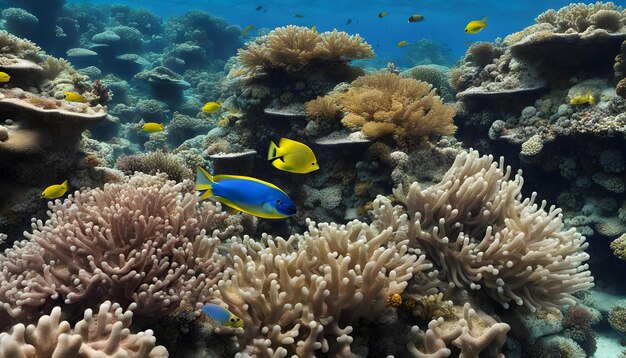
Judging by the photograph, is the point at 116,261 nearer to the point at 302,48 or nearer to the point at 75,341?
the point at 75,341

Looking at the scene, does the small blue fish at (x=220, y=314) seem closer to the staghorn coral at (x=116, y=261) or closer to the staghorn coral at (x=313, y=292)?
the staghorn coral at (x=313, y=292)

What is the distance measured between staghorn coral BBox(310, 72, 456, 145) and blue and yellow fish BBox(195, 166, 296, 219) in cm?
316

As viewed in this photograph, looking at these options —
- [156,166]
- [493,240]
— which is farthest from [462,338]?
[156,166]

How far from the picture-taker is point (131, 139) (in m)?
15.6

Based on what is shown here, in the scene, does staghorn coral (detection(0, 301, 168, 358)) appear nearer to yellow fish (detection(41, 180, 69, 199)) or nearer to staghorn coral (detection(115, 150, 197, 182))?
yellow fish (detection(41, 180, 69, 199))

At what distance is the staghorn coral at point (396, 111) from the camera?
5559 mm

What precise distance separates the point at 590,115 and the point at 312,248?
244 inches

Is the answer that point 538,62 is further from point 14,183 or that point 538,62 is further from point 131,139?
point 131,139

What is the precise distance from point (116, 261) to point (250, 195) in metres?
1.28

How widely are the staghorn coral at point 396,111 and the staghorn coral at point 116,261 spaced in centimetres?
313

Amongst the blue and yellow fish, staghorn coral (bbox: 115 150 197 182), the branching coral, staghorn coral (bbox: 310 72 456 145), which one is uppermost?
the branching coral

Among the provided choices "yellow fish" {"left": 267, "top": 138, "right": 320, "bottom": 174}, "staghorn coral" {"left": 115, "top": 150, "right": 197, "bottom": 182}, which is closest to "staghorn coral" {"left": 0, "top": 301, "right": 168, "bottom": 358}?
"yellow fish" {"left": 267, "top": 138, "right": 320, "bottom": 174}

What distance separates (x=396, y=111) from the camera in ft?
18.3

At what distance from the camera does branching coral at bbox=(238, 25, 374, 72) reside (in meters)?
6.98
